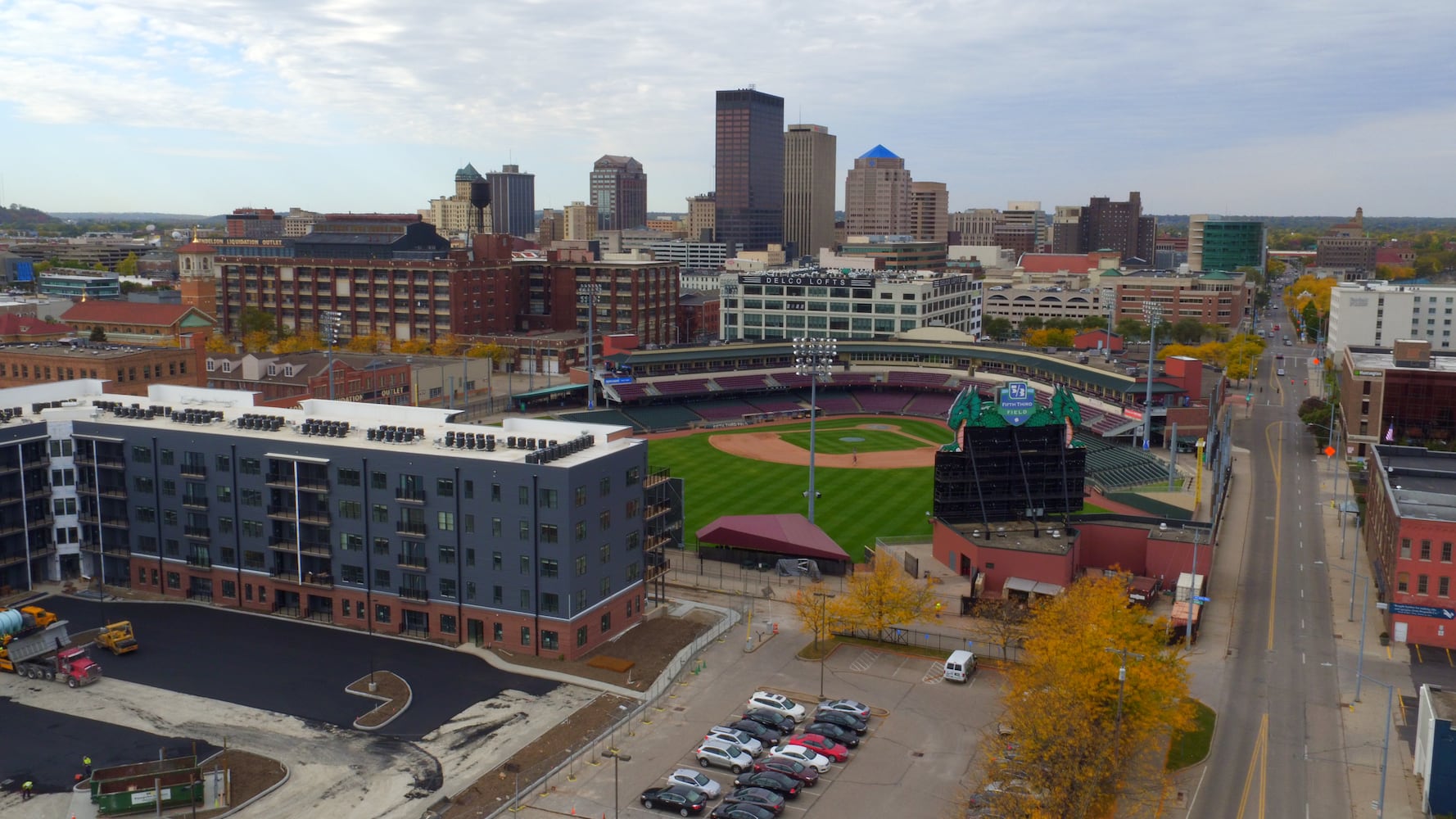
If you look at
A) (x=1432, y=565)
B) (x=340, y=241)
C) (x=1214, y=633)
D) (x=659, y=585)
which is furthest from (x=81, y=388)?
(x=340, y=241)

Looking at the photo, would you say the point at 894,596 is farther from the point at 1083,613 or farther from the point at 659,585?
the point at 659,585

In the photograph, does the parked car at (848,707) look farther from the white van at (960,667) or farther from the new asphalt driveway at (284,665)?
the new asphalt driveway at (284,665)

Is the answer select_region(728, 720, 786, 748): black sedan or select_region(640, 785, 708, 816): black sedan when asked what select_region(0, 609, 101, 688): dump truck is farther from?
select_region(728, 720, 786, 748): black sedan

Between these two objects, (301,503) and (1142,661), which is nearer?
(1142,661)

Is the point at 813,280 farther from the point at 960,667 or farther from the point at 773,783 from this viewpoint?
the point at 773,783

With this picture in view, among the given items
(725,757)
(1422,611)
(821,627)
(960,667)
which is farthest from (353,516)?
(1422,611)

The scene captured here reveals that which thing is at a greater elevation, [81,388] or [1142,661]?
[81,388]

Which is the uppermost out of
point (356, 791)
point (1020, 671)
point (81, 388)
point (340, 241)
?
point (340, 241)
